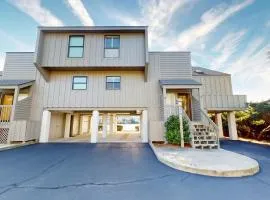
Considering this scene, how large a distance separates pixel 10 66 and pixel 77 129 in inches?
348

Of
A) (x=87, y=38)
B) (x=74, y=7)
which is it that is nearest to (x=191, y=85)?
(x=87, y=38)

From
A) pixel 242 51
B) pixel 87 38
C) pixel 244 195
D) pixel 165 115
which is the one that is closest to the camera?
pixel 244 195

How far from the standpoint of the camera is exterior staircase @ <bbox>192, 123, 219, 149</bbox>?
7.25 meters

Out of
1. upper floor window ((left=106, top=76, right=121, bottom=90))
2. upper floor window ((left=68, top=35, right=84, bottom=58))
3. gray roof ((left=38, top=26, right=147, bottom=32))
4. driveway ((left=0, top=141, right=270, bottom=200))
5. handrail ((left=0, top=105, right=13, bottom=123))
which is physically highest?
gray roof ((left=38, top=26, right=147, bottom=32))

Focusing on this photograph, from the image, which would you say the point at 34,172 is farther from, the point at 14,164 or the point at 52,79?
the point at 52,79

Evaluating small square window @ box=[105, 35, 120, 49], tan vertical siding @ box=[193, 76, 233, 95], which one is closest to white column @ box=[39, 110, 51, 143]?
small square window @ box=[105, 35, 120, 49]

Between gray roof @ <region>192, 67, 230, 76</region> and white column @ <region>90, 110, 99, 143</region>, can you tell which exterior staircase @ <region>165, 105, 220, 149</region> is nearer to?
white column @ <region>90, 110, 99, 143</region>

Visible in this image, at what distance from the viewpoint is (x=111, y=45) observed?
1049 centimetres

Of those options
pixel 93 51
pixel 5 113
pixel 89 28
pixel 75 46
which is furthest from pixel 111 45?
pixel 5 113

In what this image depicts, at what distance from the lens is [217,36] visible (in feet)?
37.0

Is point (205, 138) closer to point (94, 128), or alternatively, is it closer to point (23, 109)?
point (94, 128)

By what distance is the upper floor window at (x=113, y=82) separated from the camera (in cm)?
1050

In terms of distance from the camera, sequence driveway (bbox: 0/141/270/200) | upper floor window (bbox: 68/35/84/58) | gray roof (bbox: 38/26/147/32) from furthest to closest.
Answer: upper floor window (bbox: 68/35/84/58) < gray roof (bbox: 38/26/147/32) < driveway (bbox: 0/141/270/200)

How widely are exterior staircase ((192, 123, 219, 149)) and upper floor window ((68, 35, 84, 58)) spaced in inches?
380
